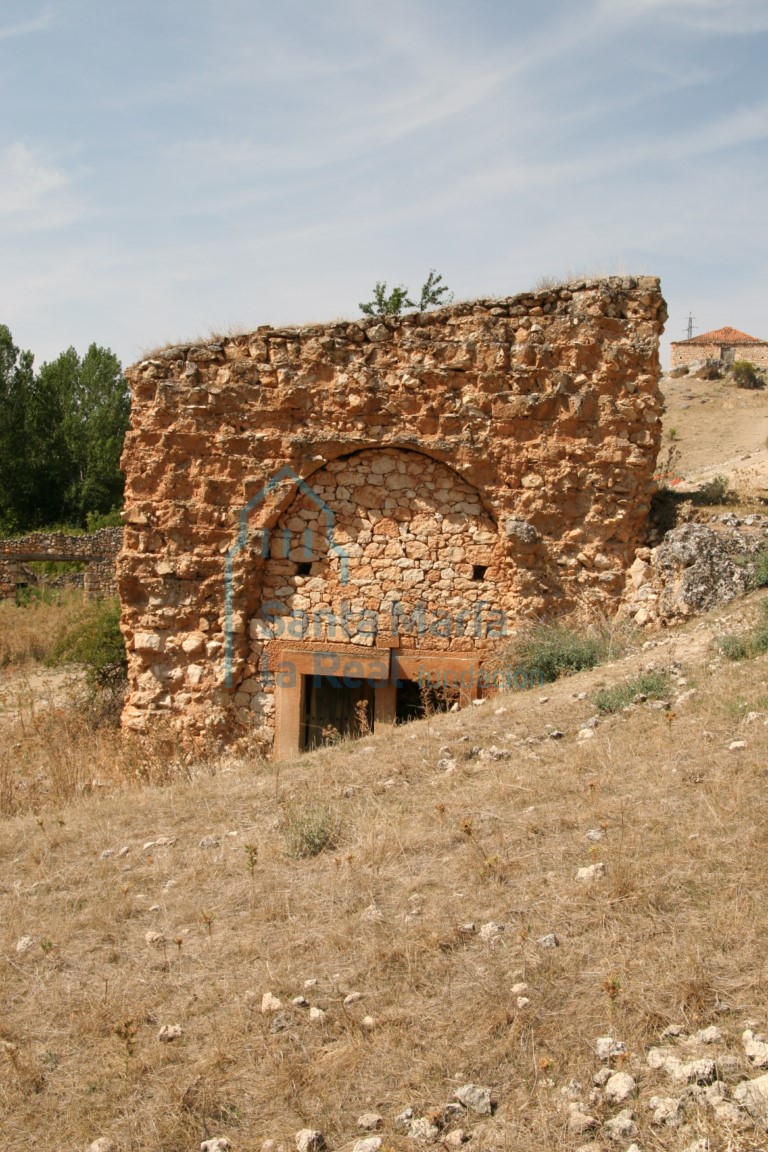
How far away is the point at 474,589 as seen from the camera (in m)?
8.95

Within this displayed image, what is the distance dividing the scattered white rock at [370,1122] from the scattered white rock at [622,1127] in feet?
2.52

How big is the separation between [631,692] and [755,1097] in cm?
395

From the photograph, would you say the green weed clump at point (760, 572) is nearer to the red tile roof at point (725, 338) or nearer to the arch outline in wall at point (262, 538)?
the arch outline in wall at point (262, 538)

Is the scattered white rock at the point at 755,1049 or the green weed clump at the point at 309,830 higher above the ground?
the scattered white rock at the point at 755,1049

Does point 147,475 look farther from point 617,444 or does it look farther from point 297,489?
point 617,444

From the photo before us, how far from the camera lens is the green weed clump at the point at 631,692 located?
6.52 m

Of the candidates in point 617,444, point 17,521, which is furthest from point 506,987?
point 17,521

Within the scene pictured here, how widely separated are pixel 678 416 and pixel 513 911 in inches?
907

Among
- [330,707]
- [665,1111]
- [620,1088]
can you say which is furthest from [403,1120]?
[330,707]

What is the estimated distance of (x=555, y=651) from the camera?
27.3 feet

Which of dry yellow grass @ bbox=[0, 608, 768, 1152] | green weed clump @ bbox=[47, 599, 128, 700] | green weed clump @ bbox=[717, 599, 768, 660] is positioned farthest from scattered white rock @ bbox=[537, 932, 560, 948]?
green weed clump @ bbox=[47, 599, 128, 700]

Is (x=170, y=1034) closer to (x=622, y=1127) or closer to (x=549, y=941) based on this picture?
(x=549, y=941)

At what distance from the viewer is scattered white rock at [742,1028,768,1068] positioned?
299cm

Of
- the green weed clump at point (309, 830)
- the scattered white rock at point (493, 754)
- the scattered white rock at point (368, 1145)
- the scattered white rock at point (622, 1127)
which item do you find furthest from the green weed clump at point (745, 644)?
the scattered white rock at point (368, 1145)
